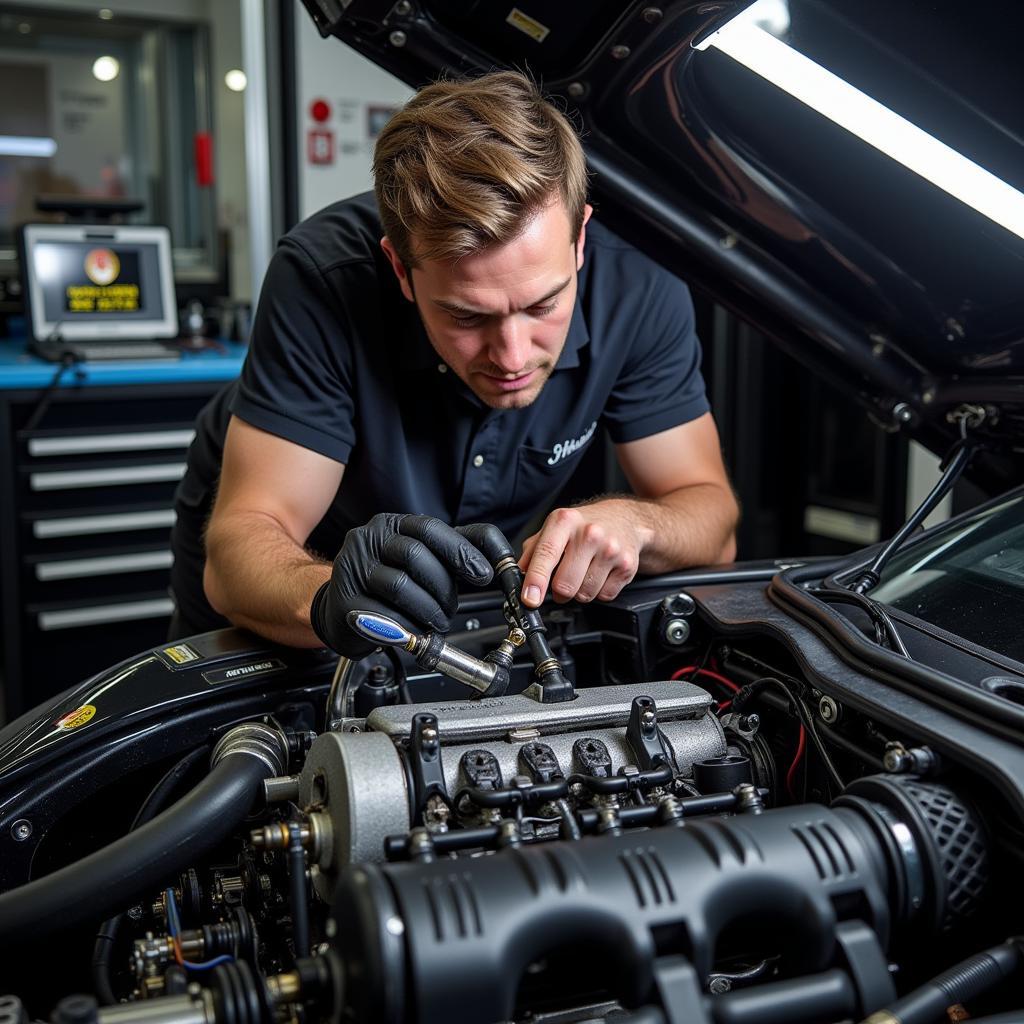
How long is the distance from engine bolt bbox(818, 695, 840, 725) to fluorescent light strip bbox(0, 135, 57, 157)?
4.12 m

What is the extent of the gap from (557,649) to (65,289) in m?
2.63

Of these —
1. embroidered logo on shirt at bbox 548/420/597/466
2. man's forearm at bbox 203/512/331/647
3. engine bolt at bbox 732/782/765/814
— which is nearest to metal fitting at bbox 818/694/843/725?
engine bolt at bbox 732/782/765/814

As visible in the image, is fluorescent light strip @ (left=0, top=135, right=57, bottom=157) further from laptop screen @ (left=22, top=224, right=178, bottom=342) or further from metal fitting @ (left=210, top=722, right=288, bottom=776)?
metal fitting @ (left=210, top=722, right=288, bottom=776)

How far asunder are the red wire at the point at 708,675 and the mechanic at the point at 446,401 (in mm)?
109

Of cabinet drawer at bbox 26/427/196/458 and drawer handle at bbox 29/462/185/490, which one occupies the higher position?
cabinet drawer at bbox 26/427/196/458

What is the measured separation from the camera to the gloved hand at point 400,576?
1.01m

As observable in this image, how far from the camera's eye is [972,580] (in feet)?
3.62

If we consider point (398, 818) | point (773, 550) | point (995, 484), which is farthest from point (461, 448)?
point (773, 550)

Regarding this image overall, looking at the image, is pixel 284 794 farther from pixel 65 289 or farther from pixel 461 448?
pixel 65 289

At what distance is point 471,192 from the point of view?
119cm

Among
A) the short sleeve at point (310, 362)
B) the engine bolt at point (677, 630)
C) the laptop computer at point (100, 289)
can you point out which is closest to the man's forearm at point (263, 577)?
the short sleeve at point (310, 362)

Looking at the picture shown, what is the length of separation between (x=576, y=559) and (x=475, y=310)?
0.98 ft

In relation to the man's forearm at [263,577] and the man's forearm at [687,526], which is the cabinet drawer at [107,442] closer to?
the man's forearm at [263,577]

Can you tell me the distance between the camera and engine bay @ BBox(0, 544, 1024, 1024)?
0.66m
